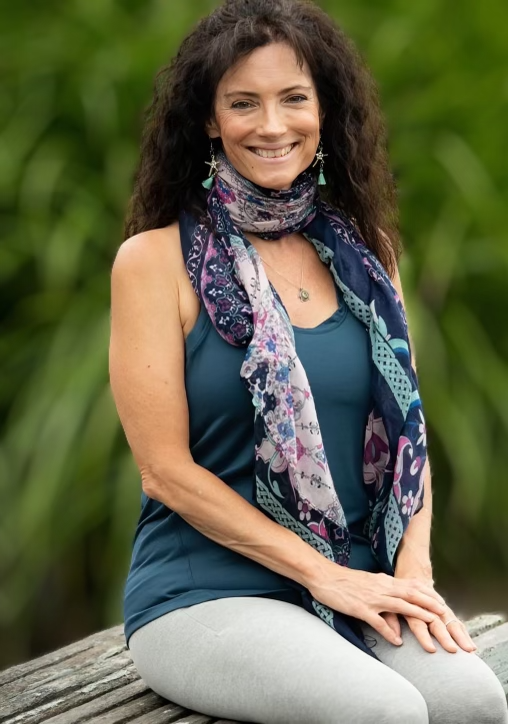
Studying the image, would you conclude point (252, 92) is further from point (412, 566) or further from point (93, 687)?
point (93, 687)

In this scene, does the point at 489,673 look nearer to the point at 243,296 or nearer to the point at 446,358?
the point at 243,296

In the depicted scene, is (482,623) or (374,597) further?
(482,623)

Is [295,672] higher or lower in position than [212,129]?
lower

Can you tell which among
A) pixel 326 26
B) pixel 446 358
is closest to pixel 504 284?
pixel 446 358

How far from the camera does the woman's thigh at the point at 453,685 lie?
6.81 feet

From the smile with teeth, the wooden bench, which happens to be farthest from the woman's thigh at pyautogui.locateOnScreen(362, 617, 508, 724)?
the smile with teeth

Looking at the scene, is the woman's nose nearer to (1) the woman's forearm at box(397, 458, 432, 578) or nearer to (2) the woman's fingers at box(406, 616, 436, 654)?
(1) the woman's forearm at box(397, 458, 432, 578)

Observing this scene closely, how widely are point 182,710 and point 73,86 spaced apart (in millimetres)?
2669

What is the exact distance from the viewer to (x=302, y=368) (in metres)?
2.24

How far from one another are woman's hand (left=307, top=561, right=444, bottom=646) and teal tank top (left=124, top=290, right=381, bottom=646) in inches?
3.3

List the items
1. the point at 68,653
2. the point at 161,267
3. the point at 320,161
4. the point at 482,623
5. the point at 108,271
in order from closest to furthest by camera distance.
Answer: the point at 161,267
the point at 320,161
the point at 68,653
the point at 482,623
the point at 108,271

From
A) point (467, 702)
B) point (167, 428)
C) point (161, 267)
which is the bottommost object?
point (467, 702)

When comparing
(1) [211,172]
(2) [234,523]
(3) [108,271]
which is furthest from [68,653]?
(3) [108,271]

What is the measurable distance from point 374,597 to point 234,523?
27cm
